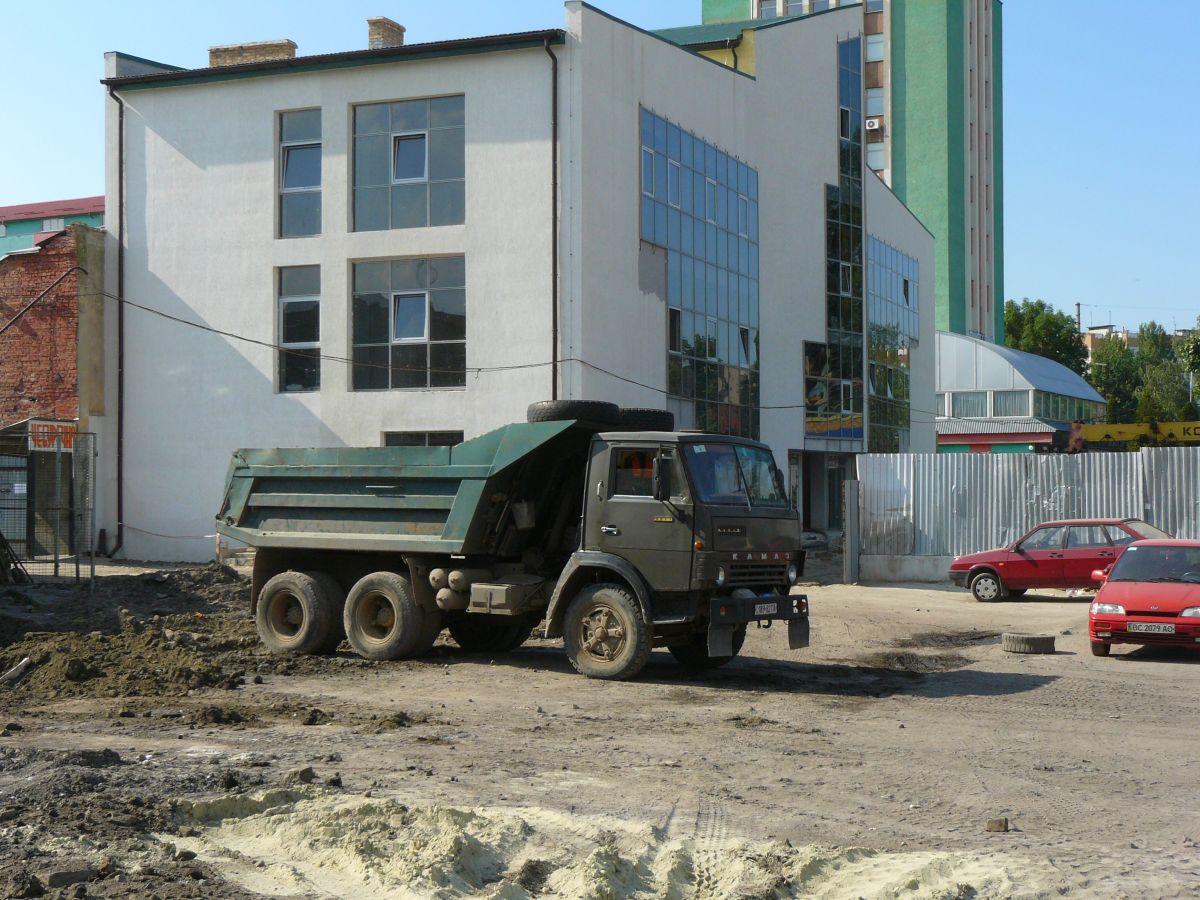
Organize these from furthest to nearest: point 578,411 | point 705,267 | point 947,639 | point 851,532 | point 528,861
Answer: point 705,267 → point 851,532 → point 947,639 → point 578,411 → point 528,861

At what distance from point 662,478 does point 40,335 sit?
21907 mm

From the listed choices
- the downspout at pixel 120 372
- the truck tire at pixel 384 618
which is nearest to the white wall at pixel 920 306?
the downspout at pixel 120 372

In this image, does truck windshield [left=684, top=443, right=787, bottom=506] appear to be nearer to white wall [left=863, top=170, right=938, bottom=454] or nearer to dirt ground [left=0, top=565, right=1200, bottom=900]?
dirt ground [left=0, top=565, right=1200, bottom=900]

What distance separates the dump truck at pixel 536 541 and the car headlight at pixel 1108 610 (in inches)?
150

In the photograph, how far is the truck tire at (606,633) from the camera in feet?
41.9

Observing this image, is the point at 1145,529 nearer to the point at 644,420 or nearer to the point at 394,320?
the point at 644,420

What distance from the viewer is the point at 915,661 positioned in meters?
15.5

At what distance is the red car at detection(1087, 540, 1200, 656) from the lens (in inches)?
576

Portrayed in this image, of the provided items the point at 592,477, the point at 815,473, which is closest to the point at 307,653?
the point at 592,477

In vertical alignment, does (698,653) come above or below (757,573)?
below

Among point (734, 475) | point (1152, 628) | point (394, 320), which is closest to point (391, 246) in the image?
point (394, 320)

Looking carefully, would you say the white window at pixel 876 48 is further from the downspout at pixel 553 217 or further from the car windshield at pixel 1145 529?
the car windshield at pixel 1145 529

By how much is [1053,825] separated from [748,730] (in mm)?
3373

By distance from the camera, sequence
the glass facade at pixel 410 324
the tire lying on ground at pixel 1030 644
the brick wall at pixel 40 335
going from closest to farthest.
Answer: the tire lying on ground at pixel 1030 644 → the glass facade at pixel 410 324 → the brick wall at pixel 40 335
